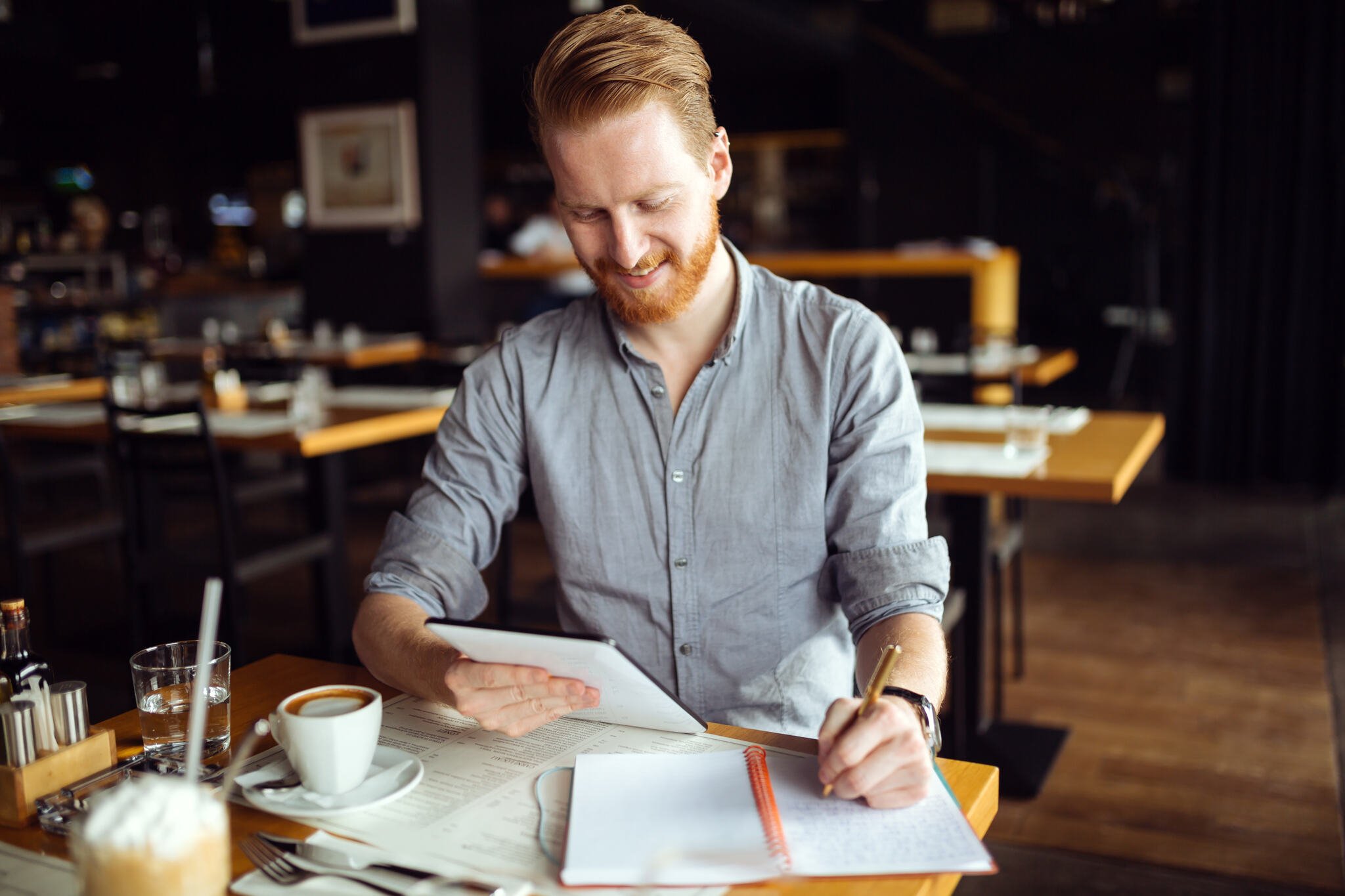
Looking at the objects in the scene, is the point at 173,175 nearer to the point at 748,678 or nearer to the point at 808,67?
the point at 808,67

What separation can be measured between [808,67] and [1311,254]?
5.82 m

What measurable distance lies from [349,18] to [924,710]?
7.14m

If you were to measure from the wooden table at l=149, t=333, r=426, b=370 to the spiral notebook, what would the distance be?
4.76 m

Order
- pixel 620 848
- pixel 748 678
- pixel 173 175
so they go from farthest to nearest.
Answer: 1. pixel 173 175
2. pixel 748 678
3. pixel 620 848

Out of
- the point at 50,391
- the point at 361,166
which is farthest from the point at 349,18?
the point at 50,391

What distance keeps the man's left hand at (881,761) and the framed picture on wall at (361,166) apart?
666cm

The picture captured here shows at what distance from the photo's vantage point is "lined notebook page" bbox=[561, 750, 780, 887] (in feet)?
2.58

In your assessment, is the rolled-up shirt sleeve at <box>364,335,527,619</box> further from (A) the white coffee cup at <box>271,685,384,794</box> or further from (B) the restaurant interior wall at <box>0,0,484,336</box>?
(B) the restaurant interior wall at <box>0,0,484,336</box>

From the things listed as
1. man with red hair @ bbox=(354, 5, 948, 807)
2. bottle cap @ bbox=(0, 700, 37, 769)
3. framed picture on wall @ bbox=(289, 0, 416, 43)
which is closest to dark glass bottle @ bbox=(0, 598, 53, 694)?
bottle cap @ bbox=(0, 700, 37, 769)

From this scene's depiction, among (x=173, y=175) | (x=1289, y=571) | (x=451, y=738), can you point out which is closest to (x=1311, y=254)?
(x=1289, y=571)

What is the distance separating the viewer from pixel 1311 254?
5789mm

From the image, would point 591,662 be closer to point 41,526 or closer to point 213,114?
Result: point 41,526

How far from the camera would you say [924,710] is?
105 centimetres

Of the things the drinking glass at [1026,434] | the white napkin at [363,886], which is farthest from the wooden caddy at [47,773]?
the drinking glass at [1026,434]
